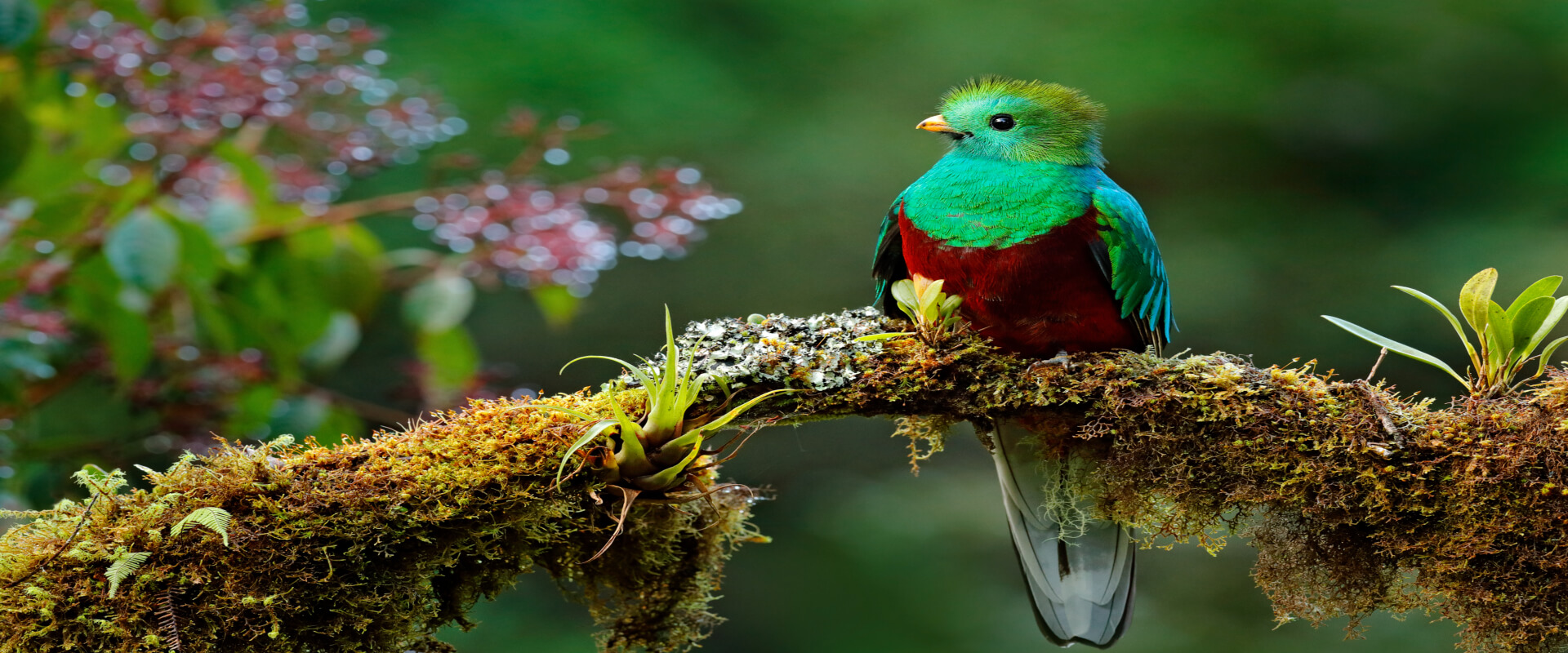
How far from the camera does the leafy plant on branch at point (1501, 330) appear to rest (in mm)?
1553

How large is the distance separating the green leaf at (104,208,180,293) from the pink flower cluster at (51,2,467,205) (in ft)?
1.12

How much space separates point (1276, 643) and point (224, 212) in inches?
183

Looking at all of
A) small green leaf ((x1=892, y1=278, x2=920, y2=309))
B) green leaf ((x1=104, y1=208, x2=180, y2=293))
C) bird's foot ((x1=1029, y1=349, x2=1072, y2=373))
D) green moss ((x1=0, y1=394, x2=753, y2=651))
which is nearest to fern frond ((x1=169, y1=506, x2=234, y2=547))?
green moss ((x1=0, y1=394, x2=753, y2=651))

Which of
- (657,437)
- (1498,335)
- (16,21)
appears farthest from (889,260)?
(16,21)

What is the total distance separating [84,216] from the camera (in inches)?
91.5

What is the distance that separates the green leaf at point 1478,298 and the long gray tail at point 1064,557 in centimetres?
61

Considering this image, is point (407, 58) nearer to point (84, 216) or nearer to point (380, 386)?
point (380, 386)

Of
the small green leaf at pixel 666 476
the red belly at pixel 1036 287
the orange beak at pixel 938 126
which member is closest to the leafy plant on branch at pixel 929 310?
the red belly at pixel 1036 287

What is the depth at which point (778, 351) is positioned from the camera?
1643 millimetres

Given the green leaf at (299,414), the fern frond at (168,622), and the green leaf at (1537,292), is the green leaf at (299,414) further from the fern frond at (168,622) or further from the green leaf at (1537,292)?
the green leaf at (1537,292)

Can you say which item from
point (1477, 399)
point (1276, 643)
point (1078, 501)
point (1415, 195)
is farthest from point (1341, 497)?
point (1415, 195)

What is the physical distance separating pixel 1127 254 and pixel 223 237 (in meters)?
1.81

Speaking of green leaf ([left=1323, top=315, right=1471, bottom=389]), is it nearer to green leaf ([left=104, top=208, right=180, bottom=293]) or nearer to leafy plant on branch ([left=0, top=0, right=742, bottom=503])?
leafy plant on branch ([left=0, top=0, right=742, bottom=503])

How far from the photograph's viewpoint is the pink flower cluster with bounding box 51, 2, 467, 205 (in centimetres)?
231
